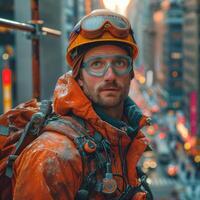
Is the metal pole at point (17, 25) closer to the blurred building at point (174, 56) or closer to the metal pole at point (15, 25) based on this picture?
the metal pole at point (15, 25)

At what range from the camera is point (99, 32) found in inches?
149

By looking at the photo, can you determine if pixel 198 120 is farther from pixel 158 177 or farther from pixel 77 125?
pixel 77 125

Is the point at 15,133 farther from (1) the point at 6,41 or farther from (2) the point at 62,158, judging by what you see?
(1) the point at 6,41

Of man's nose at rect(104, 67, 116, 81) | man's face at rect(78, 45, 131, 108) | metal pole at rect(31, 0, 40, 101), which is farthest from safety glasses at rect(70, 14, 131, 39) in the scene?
metal pole at rect(31, 0, 40, 101)

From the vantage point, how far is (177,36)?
140m

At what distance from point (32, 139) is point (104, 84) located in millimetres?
630

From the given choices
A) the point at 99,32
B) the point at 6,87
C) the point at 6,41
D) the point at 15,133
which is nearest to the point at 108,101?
the point at 99,32

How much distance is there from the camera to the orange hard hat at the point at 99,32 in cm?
379

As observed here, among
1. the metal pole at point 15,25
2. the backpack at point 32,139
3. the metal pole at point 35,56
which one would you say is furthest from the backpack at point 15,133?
the metal pole at point 35,56

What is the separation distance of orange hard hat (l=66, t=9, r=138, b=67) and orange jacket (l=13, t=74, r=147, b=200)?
257mm

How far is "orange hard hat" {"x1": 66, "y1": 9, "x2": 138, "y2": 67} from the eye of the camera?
3.79m

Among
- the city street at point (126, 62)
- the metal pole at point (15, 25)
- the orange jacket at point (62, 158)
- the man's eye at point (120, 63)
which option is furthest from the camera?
the city street at point (126, 62)

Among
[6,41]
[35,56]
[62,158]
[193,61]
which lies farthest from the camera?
[193,61]

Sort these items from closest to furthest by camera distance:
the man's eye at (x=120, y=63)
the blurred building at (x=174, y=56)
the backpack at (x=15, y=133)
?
the backpack at (x=15, y=133) < the man's eye at (x=120, y=63) < the blurred building at (x=174, y=56)
